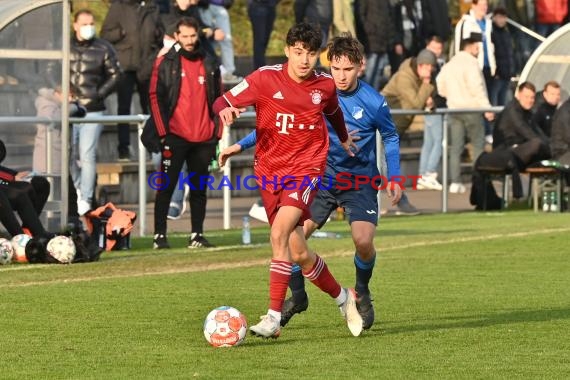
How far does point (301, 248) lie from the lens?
1060 centimetres

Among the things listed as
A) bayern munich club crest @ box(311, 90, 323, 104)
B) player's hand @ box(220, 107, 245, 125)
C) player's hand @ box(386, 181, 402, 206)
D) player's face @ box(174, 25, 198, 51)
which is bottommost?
player's hand @ box(386, 181, 402, 206)

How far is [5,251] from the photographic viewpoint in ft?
50.9

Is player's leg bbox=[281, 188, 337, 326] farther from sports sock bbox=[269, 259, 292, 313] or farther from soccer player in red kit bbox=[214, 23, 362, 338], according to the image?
sports sock bbox=[269, 259, 292, 313]

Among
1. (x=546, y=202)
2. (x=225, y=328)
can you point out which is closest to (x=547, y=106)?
(x=546, y=202)

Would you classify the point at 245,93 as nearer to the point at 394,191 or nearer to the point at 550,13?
the point at 394,191

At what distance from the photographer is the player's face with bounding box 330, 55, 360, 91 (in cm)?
1123

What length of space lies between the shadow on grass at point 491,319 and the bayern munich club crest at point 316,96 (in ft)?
5.34

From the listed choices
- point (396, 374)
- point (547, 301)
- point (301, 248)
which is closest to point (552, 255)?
point (547, 301)

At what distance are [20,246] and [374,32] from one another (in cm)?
1086

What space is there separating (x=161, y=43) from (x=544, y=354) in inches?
488

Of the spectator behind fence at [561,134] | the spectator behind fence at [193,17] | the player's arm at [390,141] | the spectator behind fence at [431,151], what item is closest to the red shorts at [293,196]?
the player's arm at [390,141]

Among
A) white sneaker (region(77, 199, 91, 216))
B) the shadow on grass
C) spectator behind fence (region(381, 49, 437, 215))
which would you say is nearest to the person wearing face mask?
white sneaker (region(77, 199, 91, 216))

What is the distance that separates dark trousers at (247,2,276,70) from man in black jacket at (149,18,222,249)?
22.3ft

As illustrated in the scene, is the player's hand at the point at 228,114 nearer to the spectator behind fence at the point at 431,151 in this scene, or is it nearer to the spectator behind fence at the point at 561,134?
the spectator behind fence at the point at 561,134
